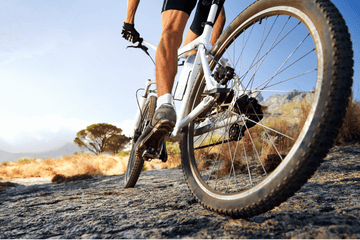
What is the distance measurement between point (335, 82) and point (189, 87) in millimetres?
973

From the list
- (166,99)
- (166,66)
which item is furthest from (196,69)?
(166,99)

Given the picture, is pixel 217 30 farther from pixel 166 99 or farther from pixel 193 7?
pixel 166 99

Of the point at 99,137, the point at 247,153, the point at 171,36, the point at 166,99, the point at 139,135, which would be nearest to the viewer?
the point at 166,99

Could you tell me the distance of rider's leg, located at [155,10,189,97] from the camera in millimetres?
1307

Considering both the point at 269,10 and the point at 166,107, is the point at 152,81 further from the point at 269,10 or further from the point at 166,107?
the point at 269,10

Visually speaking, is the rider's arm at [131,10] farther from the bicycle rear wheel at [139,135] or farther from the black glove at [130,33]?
the bicycle rear wheel at [139,135]

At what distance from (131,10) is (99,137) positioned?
21.7 meters

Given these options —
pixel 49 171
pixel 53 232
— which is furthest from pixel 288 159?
pixel 49 171

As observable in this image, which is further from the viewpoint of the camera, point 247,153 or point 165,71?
point 247,153

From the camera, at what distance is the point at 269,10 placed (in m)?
0.97

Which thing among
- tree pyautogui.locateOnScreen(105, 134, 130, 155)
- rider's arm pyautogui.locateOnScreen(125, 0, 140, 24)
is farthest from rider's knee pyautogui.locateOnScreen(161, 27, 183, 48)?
tree pyautogui.locateOnScreen(105, 134, 130, 155)

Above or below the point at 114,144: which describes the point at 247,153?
below

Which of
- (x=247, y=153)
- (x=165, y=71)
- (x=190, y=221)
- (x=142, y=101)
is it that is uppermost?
(x=142, y=101)

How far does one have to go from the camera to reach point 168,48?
135cm
